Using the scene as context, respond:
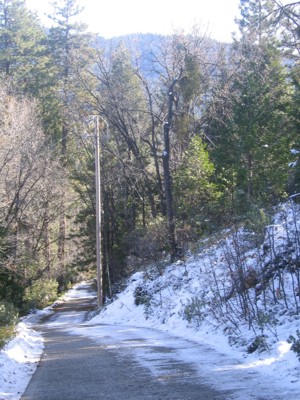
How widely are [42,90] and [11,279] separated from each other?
779 inches

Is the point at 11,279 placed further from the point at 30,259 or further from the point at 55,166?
the point at 55,166

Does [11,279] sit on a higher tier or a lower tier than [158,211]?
lower

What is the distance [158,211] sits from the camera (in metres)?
34.2

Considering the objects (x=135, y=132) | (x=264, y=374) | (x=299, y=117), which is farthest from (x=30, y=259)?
(x=264, y=374)

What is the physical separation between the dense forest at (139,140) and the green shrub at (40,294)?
16 cm

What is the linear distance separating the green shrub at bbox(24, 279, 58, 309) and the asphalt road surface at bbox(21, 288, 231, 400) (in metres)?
25.5

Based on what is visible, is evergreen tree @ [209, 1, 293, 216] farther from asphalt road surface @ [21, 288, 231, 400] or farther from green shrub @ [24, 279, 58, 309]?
green shrub @ [24, 279, 58, 309]

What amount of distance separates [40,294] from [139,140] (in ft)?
45.0

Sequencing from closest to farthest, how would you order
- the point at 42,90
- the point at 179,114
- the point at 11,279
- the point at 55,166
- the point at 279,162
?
the point at 279,162
the point at 179,114
the point at 11,279
the point at 55,166
the point at 42,90

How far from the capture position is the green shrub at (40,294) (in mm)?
36584

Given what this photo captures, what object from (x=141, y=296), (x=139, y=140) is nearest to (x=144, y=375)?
(x=141, y=296)

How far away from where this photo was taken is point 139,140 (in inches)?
1389

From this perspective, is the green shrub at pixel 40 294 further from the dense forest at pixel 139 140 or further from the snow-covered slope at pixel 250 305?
the snow-covered slope at pixel 250 305

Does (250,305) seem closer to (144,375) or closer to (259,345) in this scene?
(259,345)
